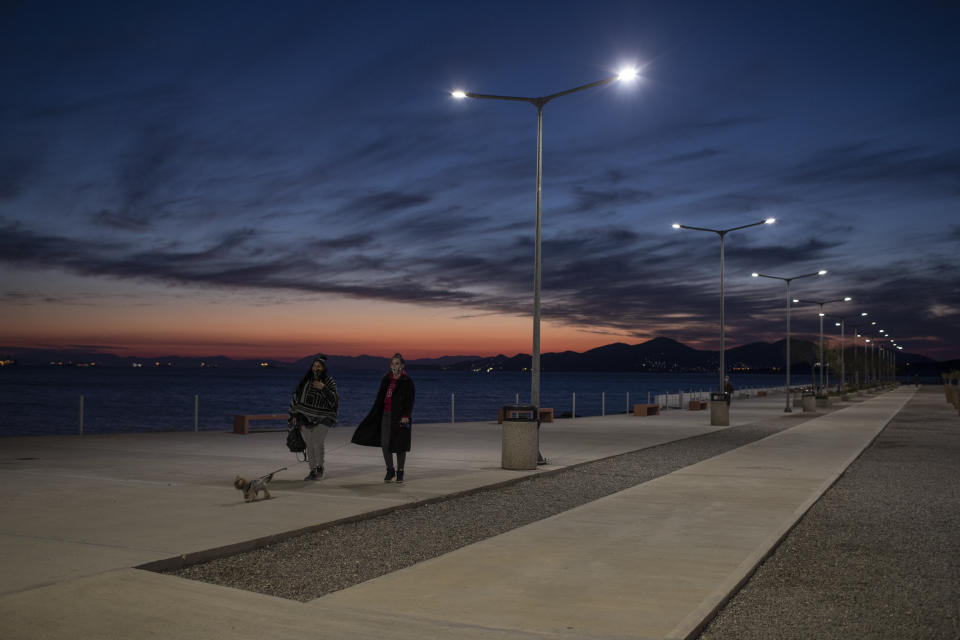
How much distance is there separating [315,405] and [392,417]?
3.56ft

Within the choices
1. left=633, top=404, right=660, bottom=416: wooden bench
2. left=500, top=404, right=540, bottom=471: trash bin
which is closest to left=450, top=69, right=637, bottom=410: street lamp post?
left=500, top=404, right=540, bottom=471: trash bin

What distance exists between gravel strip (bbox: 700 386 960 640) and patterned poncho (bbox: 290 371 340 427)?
625cm

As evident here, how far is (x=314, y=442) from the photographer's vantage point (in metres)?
12.1

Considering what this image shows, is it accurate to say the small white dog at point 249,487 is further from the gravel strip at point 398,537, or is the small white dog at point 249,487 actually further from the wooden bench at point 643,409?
the wooden bench at point 643,409

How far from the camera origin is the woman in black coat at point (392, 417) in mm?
11805

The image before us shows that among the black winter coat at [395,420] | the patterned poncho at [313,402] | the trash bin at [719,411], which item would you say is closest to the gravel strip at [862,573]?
the black winter coat at [395,420]

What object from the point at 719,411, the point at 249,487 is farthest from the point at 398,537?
the point at 719,411

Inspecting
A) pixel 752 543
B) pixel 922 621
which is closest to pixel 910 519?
pixel 752 543

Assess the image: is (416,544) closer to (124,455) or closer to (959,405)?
(124,455)

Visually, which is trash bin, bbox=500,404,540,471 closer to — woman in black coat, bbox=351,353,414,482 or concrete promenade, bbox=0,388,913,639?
concrete promenade, bbox=0,388,913,639

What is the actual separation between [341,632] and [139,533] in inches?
143

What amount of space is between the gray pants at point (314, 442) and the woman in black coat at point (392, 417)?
55cm

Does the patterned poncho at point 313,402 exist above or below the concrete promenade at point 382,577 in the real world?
above

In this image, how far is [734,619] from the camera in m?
5.91
